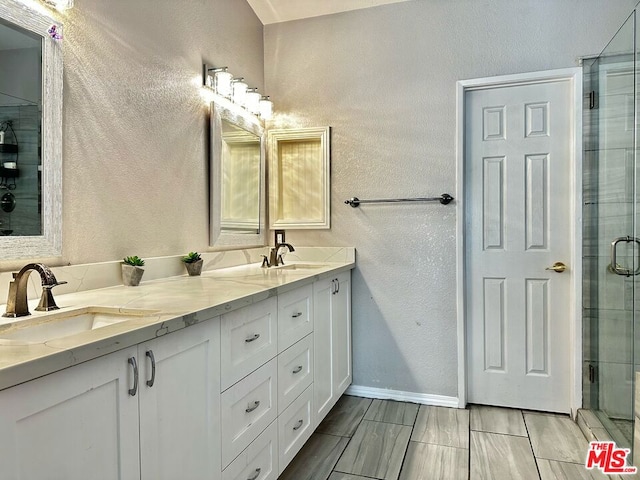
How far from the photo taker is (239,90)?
2.59 meters

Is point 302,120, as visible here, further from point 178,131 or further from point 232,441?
point 232,441

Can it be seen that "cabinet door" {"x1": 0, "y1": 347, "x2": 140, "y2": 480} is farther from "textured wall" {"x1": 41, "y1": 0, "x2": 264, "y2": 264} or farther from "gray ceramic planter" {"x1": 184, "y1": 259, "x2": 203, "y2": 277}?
"gray ceramic planter" {"x1": 184, "y1": 259, "x2": 203, "y2": 277}

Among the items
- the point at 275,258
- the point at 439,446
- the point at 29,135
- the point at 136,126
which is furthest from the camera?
the point at 275,258

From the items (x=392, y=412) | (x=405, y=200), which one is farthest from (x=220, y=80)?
(x=392, y=412)

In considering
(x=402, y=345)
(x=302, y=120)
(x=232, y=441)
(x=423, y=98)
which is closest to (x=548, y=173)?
(x=423, y=98)

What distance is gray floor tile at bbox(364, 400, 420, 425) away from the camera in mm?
2490

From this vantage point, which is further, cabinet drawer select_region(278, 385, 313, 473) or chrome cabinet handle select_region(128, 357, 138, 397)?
cabinet drawer select_region(278, 385, 313, 473)

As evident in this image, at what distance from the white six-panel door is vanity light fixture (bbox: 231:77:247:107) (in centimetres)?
139

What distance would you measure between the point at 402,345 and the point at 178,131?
1.86m

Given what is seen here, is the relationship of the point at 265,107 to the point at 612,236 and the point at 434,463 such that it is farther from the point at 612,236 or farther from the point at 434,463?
the point at 434,463

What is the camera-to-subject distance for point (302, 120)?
2.97 meters

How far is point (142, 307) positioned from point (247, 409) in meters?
0.53

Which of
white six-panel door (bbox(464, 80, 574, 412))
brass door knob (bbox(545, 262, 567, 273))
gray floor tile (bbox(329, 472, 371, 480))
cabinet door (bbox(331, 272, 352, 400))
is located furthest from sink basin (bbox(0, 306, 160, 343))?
brass door knob (bbox(545, 262, 567, 273))

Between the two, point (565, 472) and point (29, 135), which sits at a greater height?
point (29, 135)
